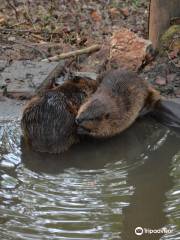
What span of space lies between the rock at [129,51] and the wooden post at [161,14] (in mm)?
344

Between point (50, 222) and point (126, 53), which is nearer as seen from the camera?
point (50, 222)

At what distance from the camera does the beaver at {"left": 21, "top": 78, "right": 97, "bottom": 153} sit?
4.64 m

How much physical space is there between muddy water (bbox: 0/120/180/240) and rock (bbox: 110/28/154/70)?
1.32m

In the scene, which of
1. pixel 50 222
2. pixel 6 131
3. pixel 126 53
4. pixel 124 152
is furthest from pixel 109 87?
pixel 50 222

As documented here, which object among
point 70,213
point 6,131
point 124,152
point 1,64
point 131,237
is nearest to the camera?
point 131,237

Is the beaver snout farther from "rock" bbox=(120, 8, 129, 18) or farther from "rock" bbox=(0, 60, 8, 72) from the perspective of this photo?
"rock" bbox=(120, 8, 129, 18)

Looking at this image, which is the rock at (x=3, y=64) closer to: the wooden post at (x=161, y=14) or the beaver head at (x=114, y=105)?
the beaver head at (x=114, y=105)

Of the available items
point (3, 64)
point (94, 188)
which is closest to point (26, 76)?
point (3, 64)

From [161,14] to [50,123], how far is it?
2763 millimetres

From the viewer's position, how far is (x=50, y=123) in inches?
182

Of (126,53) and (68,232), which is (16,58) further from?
(68,232)

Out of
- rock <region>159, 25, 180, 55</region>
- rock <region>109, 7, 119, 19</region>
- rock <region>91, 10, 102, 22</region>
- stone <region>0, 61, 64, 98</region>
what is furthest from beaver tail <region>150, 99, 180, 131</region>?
rock <region>109, 7, 119, 19</region>

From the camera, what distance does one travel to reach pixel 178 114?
207 inches

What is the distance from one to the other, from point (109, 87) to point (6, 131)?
101cm
